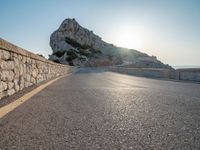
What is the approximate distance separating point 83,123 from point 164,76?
18505 mm

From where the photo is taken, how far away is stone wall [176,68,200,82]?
682 inches

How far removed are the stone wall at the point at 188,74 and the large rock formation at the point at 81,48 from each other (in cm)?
7894

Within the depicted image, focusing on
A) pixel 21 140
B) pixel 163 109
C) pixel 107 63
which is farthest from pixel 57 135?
pixel 107 63

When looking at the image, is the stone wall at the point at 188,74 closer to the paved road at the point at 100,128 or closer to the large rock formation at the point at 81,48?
the paved road at the point at 100,128

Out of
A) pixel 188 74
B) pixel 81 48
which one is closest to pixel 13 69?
pixel 188 74

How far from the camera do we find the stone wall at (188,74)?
17.3 meters

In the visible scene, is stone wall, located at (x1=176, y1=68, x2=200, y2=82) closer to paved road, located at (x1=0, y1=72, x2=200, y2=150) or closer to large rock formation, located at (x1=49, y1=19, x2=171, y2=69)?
paved road, located at (x1=0, y1=72, x2=200, y2=150)

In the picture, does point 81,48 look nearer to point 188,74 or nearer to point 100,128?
point 188,74

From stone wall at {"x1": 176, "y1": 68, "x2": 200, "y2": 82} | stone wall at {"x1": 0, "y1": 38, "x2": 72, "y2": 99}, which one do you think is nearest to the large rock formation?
stone wall at {"x1": 176, "y1": 68, "x2": 200, "y2": 82}

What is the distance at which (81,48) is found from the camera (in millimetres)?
126625

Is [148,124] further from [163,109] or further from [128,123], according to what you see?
[163,109]

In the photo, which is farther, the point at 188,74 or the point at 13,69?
the point at 188,74

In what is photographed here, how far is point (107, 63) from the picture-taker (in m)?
96.7

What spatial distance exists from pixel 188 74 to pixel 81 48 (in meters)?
110
